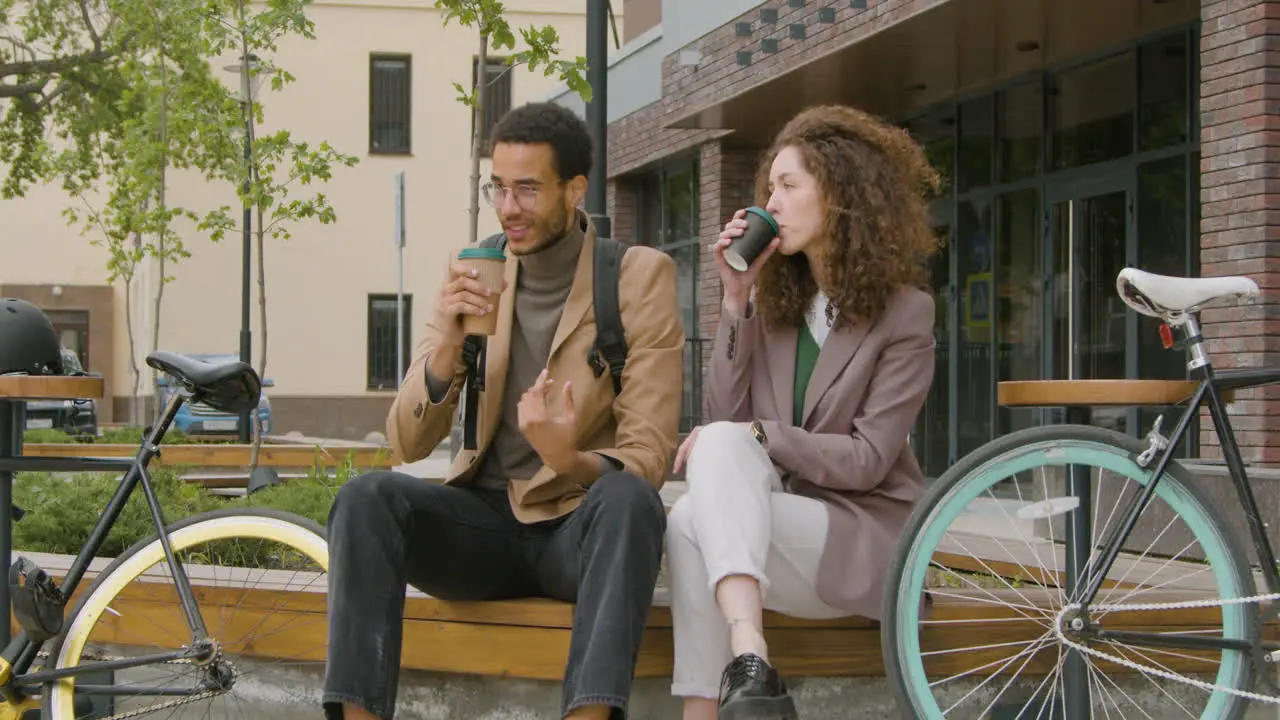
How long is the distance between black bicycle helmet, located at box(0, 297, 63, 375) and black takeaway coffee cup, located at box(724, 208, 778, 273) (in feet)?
7.06

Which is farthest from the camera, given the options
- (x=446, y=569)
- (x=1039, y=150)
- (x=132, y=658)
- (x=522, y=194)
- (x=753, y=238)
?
(x=1039, y=150)

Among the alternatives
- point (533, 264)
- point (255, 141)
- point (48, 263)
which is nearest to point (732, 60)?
point (255, 141)

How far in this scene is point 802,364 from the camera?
3.89 metres

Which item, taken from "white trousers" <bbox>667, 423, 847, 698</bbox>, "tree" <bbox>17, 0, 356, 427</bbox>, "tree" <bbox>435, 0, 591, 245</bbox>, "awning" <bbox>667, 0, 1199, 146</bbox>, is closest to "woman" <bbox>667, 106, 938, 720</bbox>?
"white trousers" <bbox>667, 423, 847, 698</bbox>

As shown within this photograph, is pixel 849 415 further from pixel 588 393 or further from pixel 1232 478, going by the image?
pixel 1232 478

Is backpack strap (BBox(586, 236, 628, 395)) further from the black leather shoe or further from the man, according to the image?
the black leather shoe

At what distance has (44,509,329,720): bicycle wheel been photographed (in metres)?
3.88

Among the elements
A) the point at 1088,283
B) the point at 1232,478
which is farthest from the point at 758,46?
the point at 1232,478

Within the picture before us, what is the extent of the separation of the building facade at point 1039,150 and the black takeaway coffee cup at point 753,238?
542 centimetres

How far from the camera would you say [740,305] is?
3.84 metres

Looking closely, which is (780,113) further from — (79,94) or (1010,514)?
(79,94)

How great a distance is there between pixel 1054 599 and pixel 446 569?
1434 millimetres

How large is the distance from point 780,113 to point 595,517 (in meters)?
11.4

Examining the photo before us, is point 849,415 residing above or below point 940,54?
below
